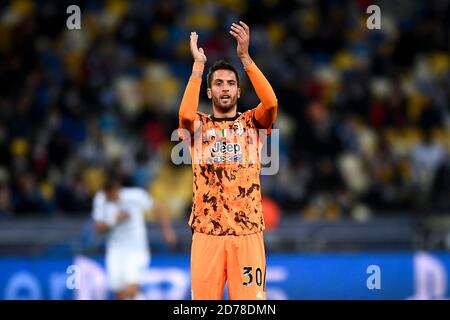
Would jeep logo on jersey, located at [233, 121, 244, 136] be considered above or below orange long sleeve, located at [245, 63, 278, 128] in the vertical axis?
below

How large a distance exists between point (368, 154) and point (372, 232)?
2.12 meters

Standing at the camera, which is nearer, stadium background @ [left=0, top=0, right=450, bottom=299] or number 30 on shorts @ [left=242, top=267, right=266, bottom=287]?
number 30 on shorts @ [left=242, top=267, right=266, bottom=287]

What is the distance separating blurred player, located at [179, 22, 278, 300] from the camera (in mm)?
6168

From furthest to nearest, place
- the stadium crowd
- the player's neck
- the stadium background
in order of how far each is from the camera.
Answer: the stadium crowd → the stadium background → the player's neck

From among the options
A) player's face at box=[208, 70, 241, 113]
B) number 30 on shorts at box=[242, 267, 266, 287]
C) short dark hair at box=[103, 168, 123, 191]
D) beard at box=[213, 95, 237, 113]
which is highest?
short dark hair at box=[103, 168, 123, 191]

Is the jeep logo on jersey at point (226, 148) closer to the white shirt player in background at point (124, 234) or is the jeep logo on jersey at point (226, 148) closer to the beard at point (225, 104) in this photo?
the beard at point (225, 104)

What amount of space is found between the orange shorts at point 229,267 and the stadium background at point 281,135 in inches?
198

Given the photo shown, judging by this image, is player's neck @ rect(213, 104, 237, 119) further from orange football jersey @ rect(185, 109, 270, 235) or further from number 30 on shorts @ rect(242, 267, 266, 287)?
number 30 on shorts @ rect(242, 267, 266, 287)

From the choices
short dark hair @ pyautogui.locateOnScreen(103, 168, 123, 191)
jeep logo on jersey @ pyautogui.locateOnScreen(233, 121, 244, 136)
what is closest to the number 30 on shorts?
jeep logo on jersey @ pyautogui.locateOnScreen(233, 121, 244, 136)

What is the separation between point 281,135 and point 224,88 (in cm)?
772

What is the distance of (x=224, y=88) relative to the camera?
619 centimetres

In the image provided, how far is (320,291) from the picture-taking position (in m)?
11.4

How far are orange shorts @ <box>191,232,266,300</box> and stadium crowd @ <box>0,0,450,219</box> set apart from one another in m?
6.64
